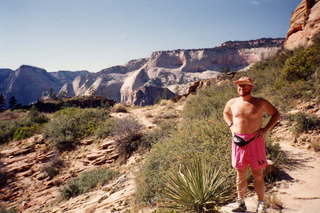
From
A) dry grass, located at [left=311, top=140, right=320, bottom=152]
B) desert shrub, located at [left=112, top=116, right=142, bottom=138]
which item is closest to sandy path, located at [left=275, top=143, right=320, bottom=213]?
dry grass, located at [left=311, top=140, right=320, bottom=152]

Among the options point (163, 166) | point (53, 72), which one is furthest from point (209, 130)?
point (53, 72)

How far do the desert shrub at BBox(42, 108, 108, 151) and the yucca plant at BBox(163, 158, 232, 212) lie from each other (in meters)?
9.08

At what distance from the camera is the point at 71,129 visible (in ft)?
38.2

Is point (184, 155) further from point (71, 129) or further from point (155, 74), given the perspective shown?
point (155, 74)

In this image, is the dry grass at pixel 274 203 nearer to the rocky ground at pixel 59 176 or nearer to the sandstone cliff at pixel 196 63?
the rocky ground at pixel 59 176

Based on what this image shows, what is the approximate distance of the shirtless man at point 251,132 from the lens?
251 cm

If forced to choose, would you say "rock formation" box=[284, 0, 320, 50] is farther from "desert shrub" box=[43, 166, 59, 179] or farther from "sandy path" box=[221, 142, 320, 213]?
"desert shrub" box=[43, 166, 59, 179]

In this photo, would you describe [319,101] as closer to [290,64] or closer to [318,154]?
[318,154]

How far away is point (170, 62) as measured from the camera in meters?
91.1

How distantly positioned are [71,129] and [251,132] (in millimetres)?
11100

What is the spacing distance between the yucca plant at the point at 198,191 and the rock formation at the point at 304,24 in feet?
53.6

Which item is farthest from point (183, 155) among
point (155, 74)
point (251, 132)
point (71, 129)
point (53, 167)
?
point (155, 74)

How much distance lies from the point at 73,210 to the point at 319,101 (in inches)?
311

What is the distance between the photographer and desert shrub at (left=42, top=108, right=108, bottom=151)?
419 inches
